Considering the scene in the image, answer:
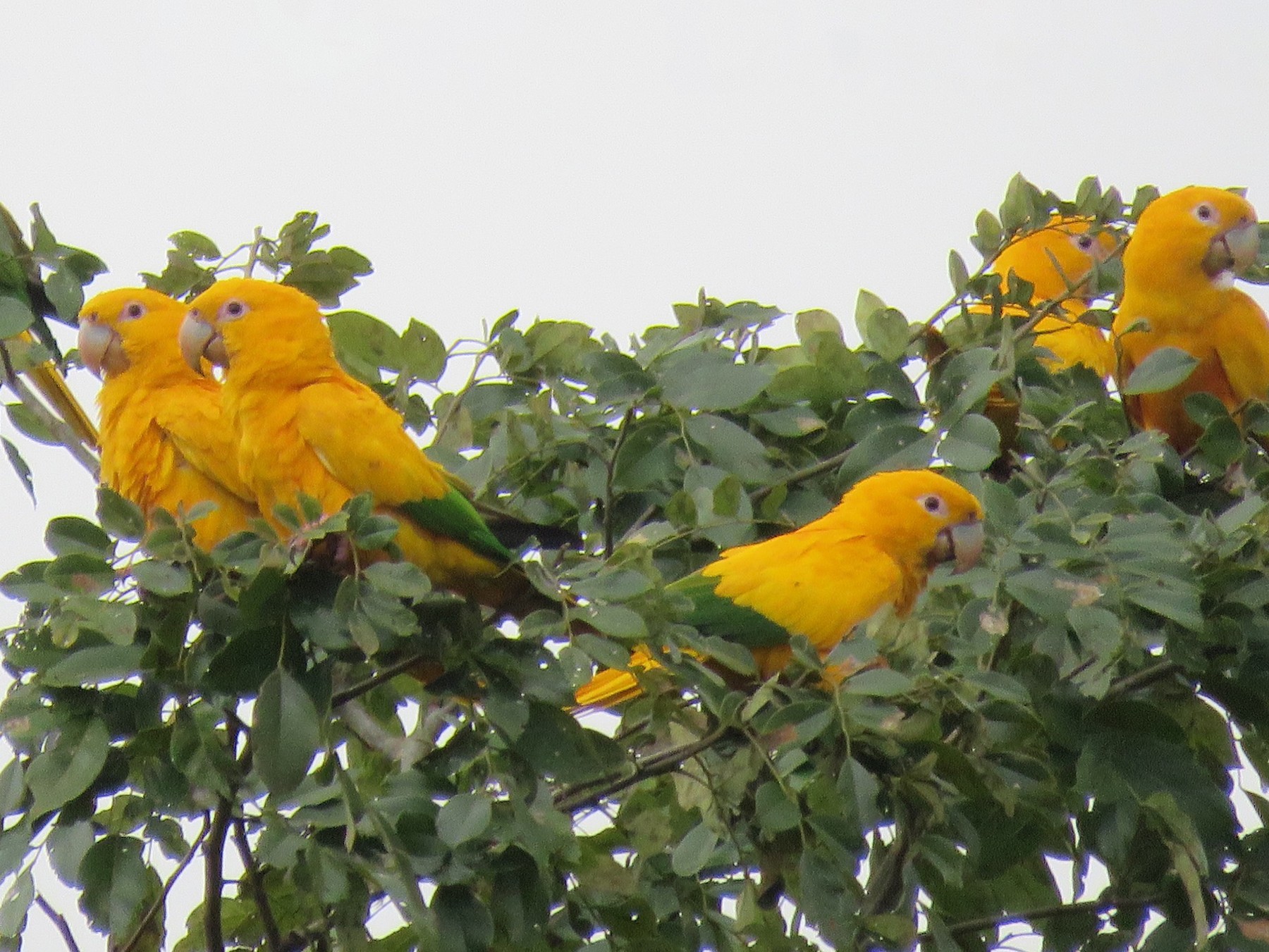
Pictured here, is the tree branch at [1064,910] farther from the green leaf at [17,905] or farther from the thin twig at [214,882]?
the green leaf at [17,905]

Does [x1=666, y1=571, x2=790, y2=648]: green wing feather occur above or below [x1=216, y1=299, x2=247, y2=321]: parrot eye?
below

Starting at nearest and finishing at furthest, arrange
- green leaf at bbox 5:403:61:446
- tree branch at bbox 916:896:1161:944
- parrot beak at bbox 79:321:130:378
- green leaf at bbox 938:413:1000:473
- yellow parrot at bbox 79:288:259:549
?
tree branch at bbox 916:896:1161:944 → green leaf at bbox 938:413:1000:473 → green leaf at bbox 5:403:61:446 → yellow parrot at bbox 79:288:259:549 → parrot beak at bbox 79:321:130:378

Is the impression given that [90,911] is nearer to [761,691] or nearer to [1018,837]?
[761,691]

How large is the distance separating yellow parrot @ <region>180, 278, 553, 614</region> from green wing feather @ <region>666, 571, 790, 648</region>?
29 centimetres

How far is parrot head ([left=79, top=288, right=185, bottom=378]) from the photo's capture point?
2547 mm

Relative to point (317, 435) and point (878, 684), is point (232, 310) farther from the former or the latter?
point (878, 684)

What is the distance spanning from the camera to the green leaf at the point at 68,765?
1.29 metres

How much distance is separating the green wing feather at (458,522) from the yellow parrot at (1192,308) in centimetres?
144

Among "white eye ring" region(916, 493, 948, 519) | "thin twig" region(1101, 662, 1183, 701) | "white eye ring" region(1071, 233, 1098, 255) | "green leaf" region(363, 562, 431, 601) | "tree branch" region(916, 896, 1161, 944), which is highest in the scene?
"green leaf" region(363, 562, 431, 601)

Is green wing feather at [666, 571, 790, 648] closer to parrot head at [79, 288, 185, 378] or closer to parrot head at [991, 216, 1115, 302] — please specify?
parrot head at [79, 288, 185, 378]

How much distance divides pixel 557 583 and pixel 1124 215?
152 centimetres

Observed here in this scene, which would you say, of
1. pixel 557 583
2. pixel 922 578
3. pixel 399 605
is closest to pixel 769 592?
pixel 922 578

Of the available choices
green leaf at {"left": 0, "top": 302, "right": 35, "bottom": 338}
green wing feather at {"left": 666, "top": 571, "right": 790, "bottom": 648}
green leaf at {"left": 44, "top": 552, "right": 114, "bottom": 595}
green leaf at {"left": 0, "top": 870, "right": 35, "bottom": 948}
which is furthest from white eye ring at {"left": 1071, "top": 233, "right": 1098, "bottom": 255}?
green leaf at {"left": 0, "top": 870, "right": 35, "bottom": 948}

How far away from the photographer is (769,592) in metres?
2.05
